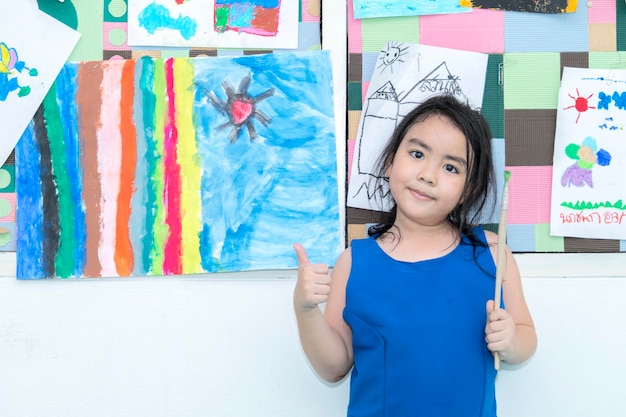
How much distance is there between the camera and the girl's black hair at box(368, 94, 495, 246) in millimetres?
931

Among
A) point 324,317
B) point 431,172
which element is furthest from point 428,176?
point 324,317

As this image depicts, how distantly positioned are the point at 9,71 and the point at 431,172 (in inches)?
26.1

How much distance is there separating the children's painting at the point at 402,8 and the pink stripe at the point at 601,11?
0.19 meters

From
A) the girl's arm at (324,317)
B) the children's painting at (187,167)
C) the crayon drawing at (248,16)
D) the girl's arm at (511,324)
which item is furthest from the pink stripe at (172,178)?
the girl's arm at (511,324)

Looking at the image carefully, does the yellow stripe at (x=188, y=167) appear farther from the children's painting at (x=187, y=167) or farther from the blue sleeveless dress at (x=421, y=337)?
the blue sleeveless dress at (x=421, y=337)

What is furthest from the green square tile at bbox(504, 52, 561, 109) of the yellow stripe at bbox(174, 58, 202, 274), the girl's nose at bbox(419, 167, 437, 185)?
the yellow stripe at bbox(174, 58, 202, 274)

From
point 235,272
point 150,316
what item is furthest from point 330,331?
point 150,316

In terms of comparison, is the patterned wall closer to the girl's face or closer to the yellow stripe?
the girl's face

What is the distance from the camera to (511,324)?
2.78ft

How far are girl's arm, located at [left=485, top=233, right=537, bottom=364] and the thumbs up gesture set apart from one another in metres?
0.22

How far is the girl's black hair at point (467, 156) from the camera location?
3.05ft

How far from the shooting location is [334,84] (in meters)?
1.01

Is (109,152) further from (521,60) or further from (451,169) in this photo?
(521,60)

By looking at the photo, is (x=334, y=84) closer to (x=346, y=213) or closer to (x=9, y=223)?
(x=346, y=213)
